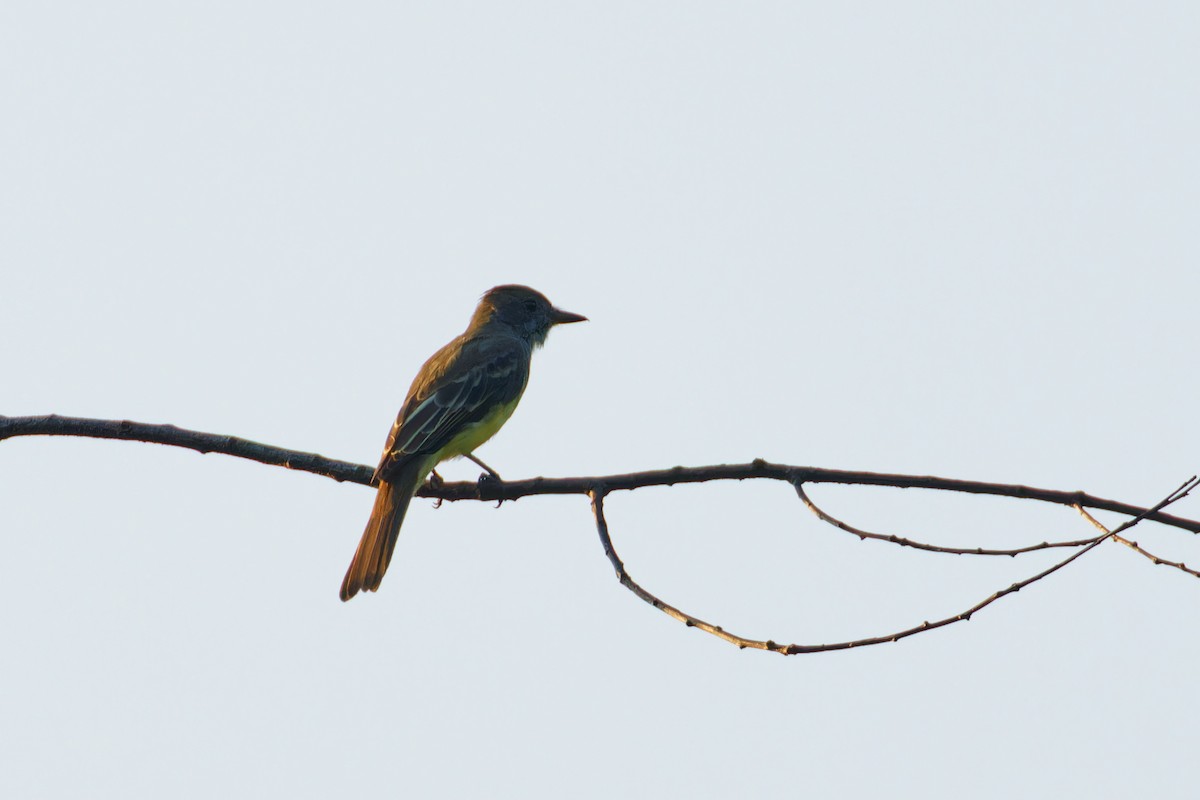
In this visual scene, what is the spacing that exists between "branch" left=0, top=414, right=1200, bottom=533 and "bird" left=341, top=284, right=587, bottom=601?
868 millimetres

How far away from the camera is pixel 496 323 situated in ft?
36.7

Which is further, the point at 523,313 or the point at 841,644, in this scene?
the point at 523,313

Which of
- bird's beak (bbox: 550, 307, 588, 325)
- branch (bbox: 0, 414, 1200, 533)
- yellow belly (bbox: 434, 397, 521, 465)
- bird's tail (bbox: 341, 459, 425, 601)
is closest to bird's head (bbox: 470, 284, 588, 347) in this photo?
bird's beak (bbox: 550, 307, 588, 325)

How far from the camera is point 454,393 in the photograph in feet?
30.5

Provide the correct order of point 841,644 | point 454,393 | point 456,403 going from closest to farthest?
1. point 841,644
2. point 456,403
3. point 454,393

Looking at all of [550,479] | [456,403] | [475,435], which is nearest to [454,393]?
[456,403]

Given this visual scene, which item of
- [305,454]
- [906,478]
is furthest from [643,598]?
[305,454]

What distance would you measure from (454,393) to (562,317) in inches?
94.3

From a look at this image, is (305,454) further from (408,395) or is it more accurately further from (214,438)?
(408,395)

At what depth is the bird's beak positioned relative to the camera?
11.5 m

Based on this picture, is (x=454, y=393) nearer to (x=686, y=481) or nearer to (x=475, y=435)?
(x=475, y=435)

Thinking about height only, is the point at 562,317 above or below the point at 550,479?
above

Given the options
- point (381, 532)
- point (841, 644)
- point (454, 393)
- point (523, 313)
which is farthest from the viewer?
point (523, 313)

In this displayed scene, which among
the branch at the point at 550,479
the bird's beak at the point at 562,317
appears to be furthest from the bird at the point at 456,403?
the branch at the point at 550,479
